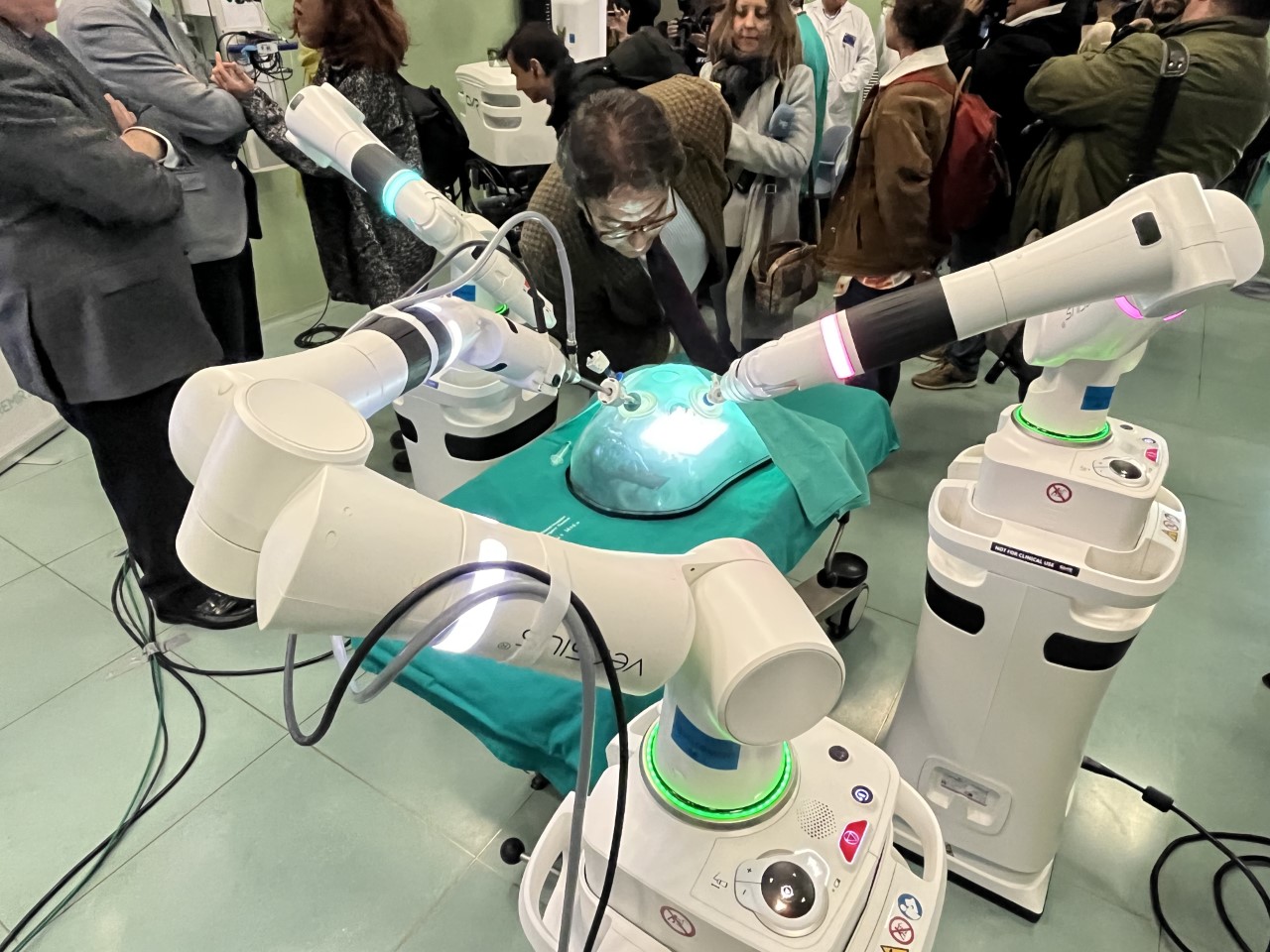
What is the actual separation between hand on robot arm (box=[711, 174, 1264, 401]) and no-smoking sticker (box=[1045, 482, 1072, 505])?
0.21 metres

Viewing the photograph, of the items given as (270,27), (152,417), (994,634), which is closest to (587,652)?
(994,634)

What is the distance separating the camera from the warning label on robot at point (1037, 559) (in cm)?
97

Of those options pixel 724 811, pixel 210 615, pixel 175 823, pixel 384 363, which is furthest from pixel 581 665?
pixel 210 615

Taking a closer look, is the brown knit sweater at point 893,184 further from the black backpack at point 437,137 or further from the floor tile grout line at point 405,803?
the floor tile grout line at point 405,803

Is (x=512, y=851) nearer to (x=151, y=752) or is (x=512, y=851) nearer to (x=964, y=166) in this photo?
(x=151, y=752)

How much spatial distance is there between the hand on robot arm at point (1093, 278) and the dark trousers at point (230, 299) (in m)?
1.64

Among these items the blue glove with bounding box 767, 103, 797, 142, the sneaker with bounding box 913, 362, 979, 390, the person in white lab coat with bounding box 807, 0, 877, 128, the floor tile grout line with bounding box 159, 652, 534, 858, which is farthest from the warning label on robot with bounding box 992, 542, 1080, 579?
the person in white lab coat with bounding box 807, 0, 877, 128

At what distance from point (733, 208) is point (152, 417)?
164 centimetres

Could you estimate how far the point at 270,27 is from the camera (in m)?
3.00

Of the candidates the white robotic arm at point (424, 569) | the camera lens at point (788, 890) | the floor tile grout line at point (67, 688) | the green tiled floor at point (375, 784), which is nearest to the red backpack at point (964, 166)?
the green tiled floor at point (375, 784)

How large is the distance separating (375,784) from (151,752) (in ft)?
1.58

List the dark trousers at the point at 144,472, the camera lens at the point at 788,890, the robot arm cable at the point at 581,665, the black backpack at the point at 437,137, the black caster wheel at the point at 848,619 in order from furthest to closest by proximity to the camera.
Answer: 1. the black backpack at the point at 437,137
2. the black caster wheel at the point at 848,619
3. the dark trousers at the point at 144,472
4. the camera lens at the point at 788,890
5. the robot arm cable at the point at 581,665

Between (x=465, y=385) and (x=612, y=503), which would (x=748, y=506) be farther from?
(x=465, y=385)

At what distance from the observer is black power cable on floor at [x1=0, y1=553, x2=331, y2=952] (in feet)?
4.18
